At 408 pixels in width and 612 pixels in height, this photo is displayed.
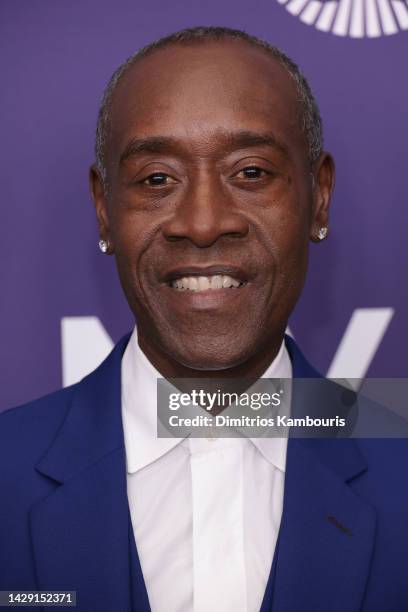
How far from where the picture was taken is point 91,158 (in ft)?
5.68

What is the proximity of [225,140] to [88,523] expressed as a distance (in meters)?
0.57

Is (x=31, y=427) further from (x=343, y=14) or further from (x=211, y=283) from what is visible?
(x=343, y=14)

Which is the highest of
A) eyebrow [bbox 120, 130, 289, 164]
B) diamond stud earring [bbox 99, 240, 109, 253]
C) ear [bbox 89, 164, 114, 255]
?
eyebrow [bbox 120, 130, 289, 164]

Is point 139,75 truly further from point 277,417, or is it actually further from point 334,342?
point 334,342

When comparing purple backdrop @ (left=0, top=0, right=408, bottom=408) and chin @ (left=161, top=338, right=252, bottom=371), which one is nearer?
chin @ (left=161, top=338, right=252, bottom=371)

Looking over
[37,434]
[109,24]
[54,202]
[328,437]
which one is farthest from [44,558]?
[109,24]

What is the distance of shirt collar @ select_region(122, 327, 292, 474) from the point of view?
1271 mm

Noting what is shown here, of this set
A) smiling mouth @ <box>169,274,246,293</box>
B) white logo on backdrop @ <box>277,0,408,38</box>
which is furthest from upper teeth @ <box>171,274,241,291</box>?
white logo on backdrop @ <box>277,0,408,38</box>

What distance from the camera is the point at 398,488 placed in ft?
4.24

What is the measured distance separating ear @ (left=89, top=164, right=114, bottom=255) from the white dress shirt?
0.26 m

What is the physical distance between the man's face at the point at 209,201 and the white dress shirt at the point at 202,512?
0.45 feet

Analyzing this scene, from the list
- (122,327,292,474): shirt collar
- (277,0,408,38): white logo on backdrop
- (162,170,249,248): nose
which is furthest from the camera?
(277,0,408,38): white logo on backdrop

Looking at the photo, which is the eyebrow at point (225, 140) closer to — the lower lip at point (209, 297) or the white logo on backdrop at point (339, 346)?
the lower lip at point (209, 297)

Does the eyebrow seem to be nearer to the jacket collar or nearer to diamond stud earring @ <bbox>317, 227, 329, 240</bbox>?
diamond stud earring @ <bbox>317, 227, 329, 240</bbox>
